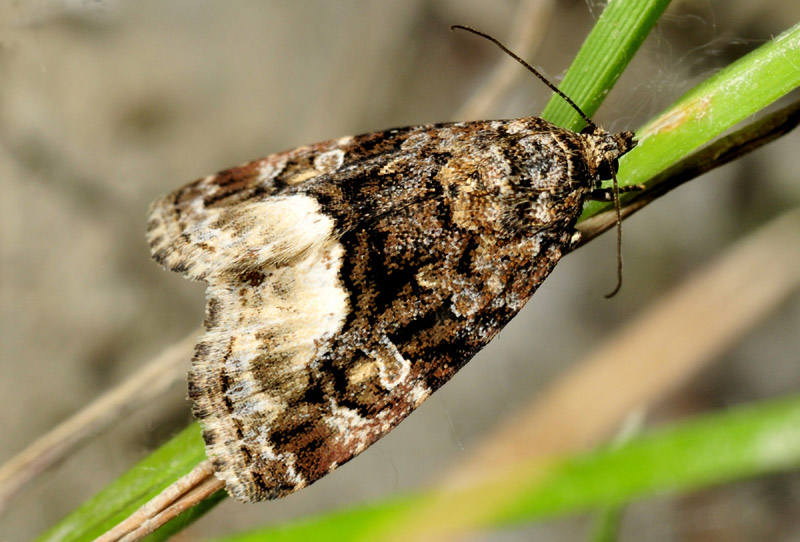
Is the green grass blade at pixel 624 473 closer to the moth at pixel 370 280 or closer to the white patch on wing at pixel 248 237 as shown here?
the moth at pixel 370 280

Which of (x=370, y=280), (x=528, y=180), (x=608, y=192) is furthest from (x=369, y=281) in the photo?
(x=608, y=192)

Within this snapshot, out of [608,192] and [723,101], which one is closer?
[723,101]

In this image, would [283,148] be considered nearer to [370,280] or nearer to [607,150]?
[370,280]

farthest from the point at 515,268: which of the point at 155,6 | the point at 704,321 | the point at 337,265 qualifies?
the point at 155,6

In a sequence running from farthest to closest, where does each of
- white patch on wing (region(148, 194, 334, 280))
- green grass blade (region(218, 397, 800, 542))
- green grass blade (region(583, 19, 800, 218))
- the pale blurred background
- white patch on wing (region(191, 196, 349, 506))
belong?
the pale blurred background → white patch on wing (region(148, 194, 334, 280)) → white patch on wing (region(191, 196, 349, 506)) → green grass blade (region(583, 19, 800, 218)) → green grass blade (region(218, 397, 800, 542))

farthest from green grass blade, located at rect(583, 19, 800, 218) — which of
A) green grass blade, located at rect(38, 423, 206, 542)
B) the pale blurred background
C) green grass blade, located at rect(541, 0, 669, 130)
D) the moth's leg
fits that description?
green grass blade, located at rect(38, 423, 206, 542)

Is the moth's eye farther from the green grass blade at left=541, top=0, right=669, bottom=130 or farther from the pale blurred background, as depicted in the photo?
the pale blurred background
